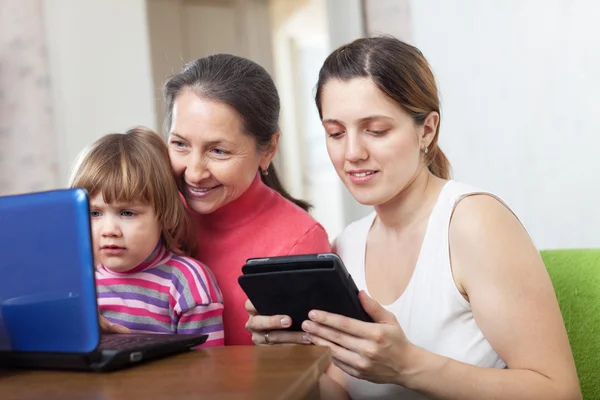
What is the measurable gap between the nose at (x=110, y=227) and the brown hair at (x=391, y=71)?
0.47 meters

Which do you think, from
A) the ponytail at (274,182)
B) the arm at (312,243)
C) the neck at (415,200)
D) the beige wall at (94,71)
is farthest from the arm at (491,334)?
the beige wall at (94,71)

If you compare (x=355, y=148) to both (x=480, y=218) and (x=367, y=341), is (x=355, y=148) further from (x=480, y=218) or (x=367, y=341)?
(x=367, y=341)

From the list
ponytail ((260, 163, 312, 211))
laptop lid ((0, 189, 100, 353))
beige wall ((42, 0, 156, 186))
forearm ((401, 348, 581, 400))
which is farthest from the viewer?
beige wall ((42, 0, 156, 186))

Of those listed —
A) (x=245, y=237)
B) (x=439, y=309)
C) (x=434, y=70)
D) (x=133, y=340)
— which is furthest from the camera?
(x=434, y=70)

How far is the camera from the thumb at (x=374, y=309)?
1.05 metres

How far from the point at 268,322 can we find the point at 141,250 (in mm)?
374

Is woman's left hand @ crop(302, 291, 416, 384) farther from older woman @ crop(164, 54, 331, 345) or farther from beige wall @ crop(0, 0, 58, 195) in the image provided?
beige wall @ crop(0, 0, 58, 195)

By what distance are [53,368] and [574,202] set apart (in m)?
1.91

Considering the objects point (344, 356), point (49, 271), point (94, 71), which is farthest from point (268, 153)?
point (94, 71)

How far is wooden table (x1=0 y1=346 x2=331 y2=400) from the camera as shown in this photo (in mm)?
704

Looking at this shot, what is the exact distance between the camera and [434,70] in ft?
9.66

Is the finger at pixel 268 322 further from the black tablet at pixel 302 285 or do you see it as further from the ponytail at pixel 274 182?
the ponytail at pixel 274 182

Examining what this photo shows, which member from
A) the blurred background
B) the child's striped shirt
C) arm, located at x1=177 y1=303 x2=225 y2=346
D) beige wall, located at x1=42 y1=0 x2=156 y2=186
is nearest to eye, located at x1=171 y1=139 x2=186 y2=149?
the child's striped shirt

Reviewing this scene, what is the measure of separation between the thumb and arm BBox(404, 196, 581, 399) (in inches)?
2.8
